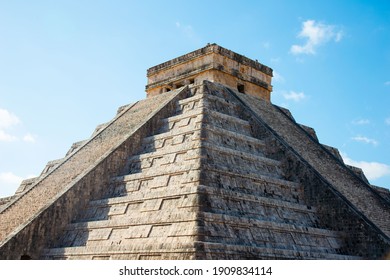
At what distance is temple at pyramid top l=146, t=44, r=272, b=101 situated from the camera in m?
15.2

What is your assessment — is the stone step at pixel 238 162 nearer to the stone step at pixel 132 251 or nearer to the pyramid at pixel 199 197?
the pyramid at pixel 199 197

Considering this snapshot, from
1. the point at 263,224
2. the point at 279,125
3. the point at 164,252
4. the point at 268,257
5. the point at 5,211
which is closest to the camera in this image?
the point at 164,252

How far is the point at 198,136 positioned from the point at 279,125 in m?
4.38

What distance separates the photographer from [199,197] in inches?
349

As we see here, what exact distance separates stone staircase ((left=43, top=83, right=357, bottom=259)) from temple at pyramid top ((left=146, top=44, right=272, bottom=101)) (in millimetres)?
3080

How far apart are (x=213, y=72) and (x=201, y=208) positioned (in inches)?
282

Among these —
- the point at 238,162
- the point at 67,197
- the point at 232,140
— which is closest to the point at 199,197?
the point at 238,162

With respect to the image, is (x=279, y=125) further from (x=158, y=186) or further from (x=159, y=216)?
(x=159, y=216)

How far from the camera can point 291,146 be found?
12.7 metres

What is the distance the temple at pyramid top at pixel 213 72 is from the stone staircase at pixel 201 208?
3.08 meters

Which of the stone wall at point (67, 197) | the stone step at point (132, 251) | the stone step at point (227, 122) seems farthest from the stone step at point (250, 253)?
the stone wall at point (67, 197)

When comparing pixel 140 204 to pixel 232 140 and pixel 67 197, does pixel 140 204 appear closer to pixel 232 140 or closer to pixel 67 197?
pixel 67 197

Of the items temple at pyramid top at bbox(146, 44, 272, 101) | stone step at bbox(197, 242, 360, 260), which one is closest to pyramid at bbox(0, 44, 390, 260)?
stone step at bbox(197, 242, 360, 260)
